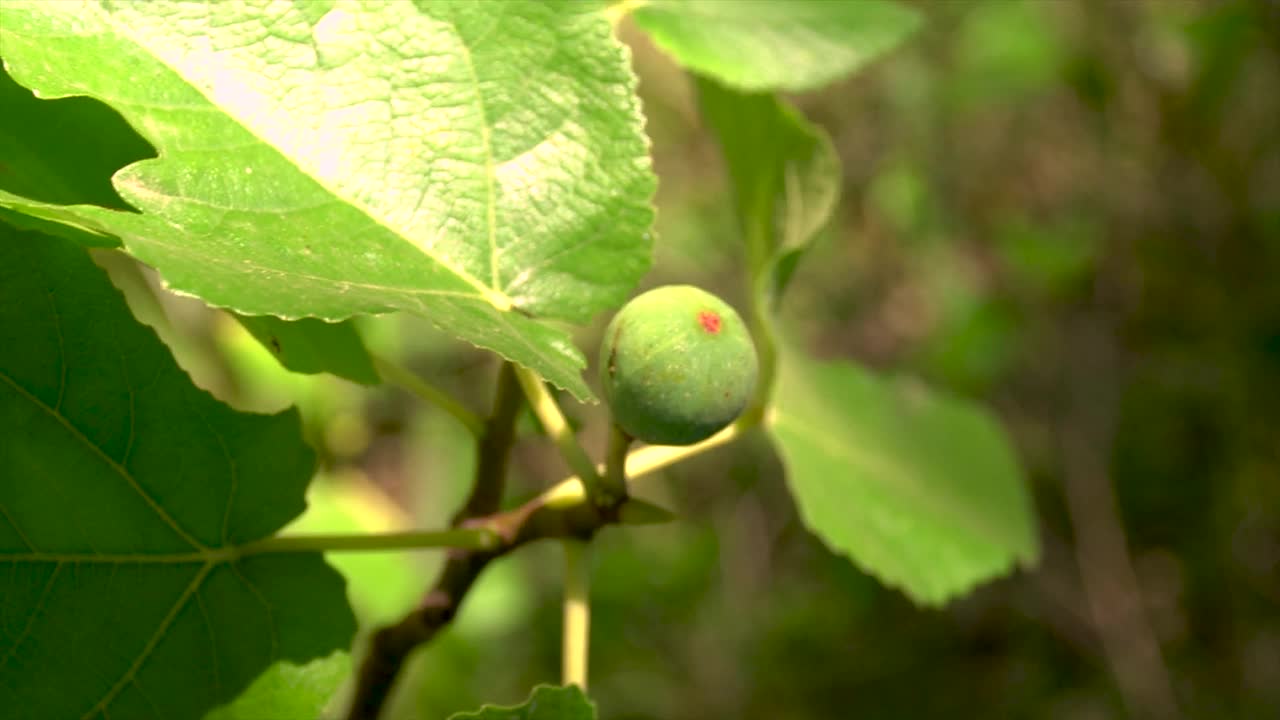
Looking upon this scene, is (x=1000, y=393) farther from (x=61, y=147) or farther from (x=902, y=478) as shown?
(x=61, y=147)

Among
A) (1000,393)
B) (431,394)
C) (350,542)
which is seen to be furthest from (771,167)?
(1000,393)

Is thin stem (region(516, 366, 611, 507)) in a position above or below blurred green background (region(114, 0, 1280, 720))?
above

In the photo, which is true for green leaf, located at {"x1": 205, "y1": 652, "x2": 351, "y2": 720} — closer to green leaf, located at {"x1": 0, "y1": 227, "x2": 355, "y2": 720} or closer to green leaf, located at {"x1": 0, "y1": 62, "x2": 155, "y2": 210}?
green leaf, located at {"x1": 0, "y1": 227, "x2": 355, "y2": 720}

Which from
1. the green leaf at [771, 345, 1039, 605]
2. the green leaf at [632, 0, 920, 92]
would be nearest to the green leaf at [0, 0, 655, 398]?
the green leaf at [632, 0, 920, 92]

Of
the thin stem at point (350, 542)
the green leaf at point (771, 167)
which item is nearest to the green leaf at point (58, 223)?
the thin stem at point (350, 542)

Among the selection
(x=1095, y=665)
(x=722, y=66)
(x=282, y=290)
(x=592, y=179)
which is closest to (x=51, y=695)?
(x=282, y=290)

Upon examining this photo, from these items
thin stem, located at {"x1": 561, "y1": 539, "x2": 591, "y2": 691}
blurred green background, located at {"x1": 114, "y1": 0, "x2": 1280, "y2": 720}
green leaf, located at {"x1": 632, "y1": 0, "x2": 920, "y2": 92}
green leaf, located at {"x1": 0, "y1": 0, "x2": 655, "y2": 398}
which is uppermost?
green leaf, located at {"x1": 0, "y1": 0, "x2": 655, "y2": 398}
